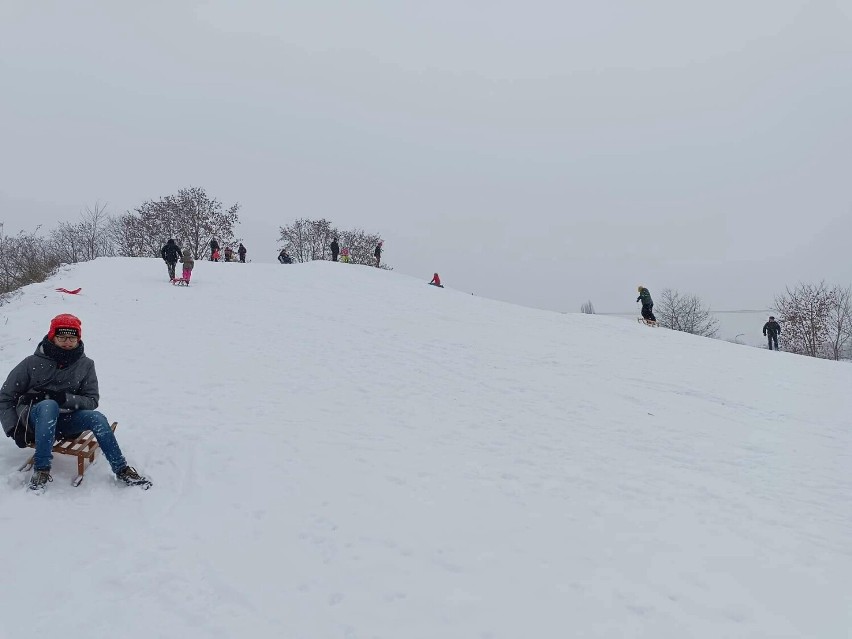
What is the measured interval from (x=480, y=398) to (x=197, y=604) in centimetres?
680

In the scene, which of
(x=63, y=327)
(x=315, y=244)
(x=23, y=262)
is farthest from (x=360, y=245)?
(x=63, y=327)

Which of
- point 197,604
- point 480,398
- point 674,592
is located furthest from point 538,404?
point 197,604

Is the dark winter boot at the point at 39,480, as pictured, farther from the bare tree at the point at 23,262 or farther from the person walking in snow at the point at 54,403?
the bare tree at the point at 23,262

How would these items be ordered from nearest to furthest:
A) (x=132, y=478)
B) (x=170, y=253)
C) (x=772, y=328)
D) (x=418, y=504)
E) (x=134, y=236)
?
(x=132, y=478), (x=418, y=504), (x=170, y=253), (x=772, y=328), (x=134, y=236)

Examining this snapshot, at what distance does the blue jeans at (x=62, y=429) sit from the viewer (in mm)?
4531

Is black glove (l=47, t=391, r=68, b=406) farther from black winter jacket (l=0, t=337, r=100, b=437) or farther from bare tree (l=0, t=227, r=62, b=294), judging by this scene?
bare tree (l=0, t=227, r=62, b=294)

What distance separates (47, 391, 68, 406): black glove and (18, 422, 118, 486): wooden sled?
1.43 feet

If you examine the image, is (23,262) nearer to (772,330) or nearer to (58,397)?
(58,397)

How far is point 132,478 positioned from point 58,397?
1.16m

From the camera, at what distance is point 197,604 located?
3512mm

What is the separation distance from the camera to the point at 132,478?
4945 mm

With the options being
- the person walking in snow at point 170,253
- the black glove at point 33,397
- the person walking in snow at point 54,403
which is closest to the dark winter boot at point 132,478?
the person walking in snow at point 54,403

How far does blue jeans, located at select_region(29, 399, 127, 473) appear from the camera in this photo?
4531mm

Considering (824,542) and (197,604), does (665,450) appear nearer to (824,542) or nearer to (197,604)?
(824,542)
